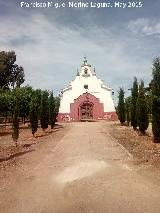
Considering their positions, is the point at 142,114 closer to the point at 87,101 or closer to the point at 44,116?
the point at 44,116

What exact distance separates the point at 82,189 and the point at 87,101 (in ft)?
173

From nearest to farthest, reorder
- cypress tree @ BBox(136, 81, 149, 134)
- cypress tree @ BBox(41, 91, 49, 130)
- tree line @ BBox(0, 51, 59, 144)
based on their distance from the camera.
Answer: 1. cypress tree @ BBox(136, 81, 149, 134)
2. tree line @ BBox(0, 51, 59, 144)
3. cypress tree @ BBox(41, 91, 49, 130)

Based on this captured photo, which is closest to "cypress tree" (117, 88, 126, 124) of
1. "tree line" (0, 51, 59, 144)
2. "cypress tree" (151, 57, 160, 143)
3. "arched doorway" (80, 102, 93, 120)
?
"tree line" (0, 51, 59, 144)

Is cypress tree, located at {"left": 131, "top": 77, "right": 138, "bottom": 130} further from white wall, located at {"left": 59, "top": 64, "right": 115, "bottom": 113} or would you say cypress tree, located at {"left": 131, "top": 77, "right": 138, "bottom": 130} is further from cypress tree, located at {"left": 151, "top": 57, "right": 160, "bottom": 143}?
white wall, located at {"left": 59, "top": 64, "right": 115, "bottom": 113}

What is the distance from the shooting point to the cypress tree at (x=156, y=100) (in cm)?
2606

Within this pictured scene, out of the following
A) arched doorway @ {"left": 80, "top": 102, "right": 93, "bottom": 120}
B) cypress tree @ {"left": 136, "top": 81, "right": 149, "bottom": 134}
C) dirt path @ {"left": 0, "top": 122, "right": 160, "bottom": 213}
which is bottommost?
dirt path @ {"left": 0, "top": 122, "right": 160, "bottom": 213}

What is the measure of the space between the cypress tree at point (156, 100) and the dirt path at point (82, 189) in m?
8.41

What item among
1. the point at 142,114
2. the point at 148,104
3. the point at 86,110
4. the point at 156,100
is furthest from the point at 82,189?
the point at 86,110

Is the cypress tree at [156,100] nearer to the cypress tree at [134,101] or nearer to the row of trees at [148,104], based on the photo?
the row of trees at [148,104]

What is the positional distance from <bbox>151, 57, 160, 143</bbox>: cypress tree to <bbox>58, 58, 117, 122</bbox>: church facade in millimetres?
36929

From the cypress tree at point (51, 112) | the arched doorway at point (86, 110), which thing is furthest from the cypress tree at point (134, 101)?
the arched doorway at point (86, 110)

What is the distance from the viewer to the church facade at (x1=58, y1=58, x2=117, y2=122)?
210 feet

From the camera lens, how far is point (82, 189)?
1211cm

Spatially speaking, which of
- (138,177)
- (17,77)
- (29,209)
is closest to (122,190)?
(138,177)
